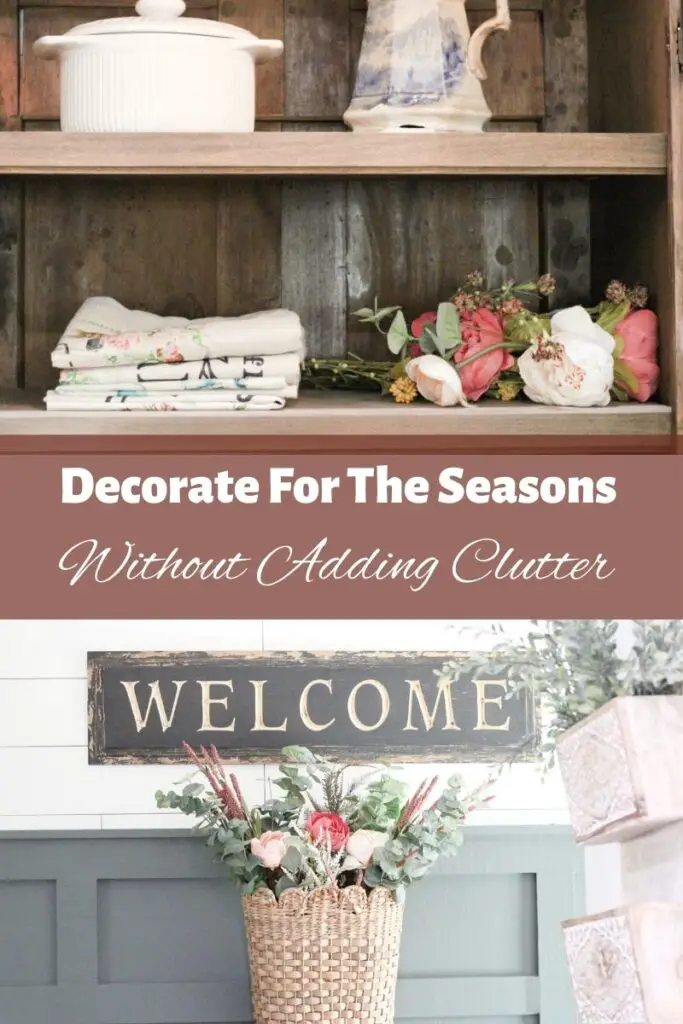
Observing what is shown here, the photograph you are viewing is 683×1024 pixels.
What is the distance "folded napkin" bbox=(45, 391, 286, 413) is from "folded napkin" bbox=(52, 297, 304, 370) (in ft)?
0.18

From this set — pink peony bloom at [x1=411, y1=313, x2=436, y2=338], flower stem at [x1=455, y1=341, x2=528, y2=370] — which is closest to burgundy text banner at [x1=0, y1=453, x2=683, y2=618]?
flower stem at [x1=455, y1=341, x2=528, y2=370]

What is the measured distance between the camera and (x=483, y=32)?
1767 millimetres

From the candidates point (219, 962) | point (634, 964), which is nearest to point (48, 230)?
point (219, 962)

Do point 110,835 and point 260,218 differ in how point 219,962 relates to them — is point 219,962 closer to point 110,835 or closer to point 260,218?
point 110,835

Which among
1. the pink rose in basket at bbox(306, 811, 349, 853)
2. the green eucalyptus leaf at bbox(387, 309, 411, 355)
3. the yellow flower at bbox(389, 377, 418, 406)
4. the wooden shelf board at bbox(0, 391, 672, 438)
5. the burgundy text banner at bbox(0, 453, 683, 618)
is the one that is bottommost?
the pink rose in basket at bbox(306, 811, 349, 853)

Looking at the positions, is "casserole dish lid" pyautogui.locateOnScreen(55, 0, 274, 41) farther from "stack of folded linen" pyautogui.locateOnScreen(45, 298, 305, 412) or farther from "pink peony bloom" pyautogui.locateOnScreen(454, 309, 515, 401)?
"pink peony bloom" pyautogui.locateOnScreen(454, 309, 515, 401)

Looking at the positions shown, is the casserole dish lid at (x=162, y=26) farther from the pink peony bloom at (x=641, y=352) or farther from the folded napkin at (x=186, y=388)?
the pink peony bloom at (x=641, y=352)

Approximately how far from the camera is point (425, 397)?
1.77m

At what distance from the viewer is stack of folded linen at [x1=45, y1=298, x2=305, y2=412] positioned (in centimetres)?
173

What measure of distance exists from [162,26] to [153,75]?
7 cm

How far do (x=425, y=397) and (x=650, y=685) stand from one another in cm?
60

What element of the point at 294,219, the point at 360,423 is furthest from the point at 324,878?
the point at 294,219

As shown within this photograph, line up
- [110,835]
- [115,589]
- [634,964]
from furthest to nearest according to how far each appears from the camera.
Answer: [110,835], [115,589], [634,964]

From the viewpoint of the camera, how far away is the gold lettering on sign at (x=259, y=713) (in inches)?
86.4
